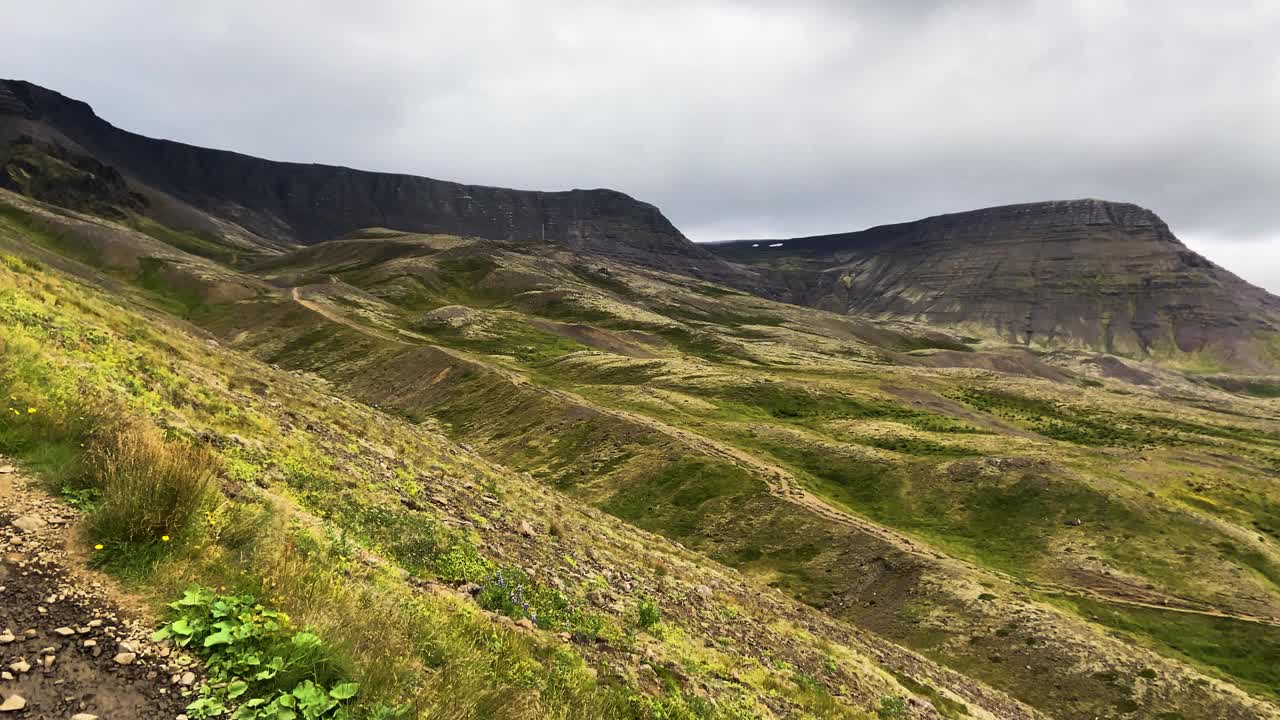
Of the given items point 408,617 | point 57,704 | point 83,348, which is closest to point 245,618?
point 57,704

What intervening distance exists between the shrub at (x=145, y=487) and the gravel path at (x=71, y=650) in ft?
1.68

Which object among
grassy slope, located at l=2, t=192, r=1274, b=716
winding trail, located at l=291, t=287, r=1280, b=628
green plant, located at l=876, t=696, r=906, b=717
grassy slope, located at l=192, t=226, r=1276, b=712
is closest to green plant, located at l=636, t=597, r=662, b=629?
green plant, located at l=876, t=696, r=906, b=717

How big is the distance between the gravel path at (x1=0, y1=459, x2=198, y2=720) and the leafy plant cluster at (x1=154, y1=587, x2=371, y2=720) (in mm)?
204

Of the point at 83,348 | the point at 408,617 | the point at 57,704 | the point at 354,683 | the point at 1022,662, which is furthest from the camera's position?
the point at 1022,662

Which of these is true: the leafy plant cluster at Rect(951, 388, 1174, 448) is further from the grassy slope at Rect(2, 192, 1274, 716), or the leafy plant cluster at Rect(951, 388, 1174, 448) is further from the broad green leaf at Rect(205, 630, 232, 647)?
the broad green leaf at Rect(205, 630, 232, 647)

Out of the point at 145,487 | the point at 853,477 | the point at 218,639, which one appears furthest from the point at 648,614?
the point at 853,477

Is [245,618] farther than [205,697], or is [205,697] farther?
[245,618]

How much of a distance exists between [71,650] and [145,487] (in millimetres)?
2192

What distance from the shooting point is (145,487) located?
6.79 meters

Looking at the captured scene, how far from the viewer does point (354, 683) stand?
5.40 metres

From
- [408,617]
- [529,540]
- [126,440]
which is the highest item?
[126,440]

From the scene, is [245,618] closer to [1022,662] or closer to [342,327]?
[1022,662]

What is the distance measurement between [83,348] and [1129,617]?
56.6 metres

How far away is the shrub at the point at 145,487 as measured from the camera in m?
6.57
